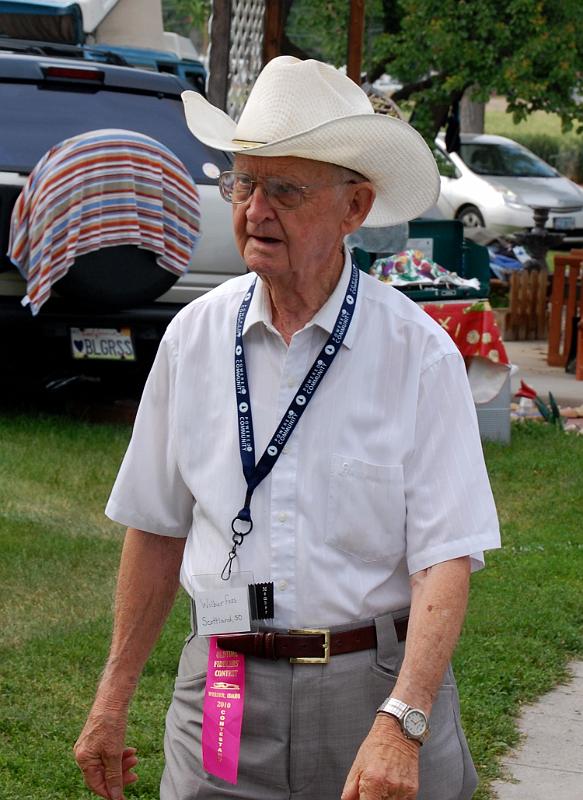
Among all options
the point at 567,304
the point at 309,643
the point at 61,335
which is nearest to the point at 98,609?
the point at 61,335

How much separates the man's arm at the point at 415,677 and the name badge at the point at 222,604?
30 centimetres

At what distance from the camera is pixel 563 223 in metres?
20.3

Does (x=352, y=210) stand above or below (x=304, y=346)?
above

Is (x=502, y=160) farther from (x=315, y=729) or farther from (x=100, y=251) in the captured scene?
(x=315, y=729)

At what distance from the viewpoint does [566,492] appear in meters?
7.22

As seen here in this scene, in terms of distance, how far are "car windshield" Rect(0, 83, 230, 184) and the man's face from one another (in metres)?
5.20

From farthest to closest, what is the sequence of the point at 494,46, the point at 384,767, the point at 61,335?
the point at 494,46, the point at 61,335, the point at 384,767

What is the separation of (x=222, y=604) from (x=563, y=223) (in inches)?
729

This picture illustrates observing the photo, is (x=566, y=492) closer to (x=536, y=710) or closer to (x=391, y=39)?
(x=536, y=710)

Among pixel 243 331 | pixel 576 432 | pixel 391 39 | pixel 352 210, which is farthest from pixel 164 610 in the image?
pixel 391 39

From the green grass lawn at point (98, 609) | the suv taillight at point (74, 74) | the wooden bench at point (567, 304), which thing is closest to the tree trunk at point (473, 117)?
the wooden bench at point (567, 304)

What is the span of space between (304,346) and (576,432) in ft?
21.0

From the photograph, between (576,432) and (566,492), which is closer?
(566,492)

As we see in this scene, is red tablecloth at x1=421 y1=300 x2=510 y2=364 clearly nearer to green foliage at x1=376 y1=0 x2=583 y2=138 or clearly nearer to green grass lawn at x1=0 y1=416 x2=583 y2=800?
green grass lawn at x1=0 y1=416 x2=583 y2=800
